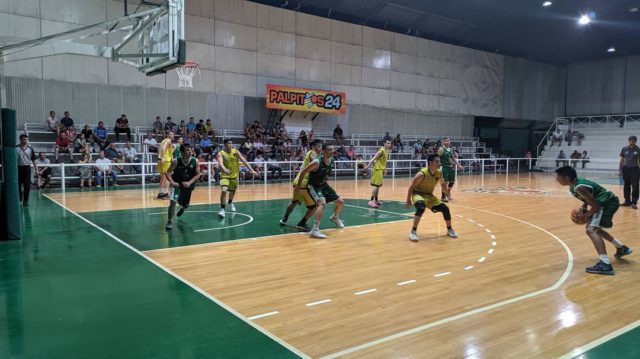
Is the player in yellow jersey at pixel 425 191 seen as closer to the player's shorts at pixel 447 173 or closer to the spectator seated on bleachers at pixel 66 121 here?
the player's shorts at pixel 447 173

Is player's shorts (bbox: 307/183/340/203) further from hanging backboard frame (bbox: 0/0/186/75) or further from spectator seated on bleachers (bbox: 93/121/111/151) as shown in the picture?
spectator seated on bleachers (bbox: 93/121/111/151)

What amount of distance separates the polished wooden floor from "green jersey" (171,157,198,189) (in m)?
1.92

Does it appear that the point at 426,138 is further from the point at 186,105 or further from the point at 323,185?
the point at 323,185

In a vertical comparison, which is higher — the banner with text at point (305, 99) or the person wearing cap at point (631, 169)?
the banner with text at point (305, 99)

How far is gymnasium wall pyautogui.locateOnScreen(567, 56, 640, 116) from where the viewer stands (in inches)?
1441

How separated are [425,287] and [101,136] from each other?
17.4m

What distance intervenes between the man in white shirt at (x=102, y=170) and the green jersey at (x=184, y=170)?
9921 mm

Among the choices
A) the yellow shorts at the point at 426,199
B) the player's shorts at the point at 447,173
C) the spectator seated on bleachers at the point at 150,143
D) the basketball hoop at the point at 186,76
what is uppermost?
the basketball hoop at the point at 186,76

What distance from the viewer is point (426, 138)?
33.0 meters

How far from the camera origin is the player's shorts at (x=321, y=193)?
8703 mm

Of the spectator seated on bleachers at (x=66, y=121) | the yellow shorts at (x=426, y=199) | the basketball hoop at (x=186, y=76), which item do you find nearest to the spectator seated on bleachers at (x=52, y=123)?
the spectator seated on bleachers at (x=66, y=121)

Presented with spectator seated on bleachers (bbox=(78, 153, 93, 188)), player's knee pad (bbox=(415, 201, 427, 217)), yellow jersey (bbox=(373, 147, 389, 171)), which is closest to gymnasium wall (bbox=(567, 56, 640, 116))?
yellow jersey (bbox=(373, 147, 389, 171))

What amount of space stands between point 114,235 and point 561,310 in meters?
7.12

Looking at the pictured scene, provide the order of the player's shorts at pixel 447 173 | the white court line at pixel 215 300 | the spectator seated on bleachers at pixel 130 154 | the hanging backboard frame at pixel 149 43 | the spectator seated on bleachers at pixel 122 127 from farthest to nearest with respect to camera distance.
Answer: the spectator seated on bleachers at pixel 122 127
the spectator seated on bleachers at pixel 130 154
the player's shorts at pixel 447 173
the hanging backboard frame at pixel 149 43
the white court line at pixel 215 300
